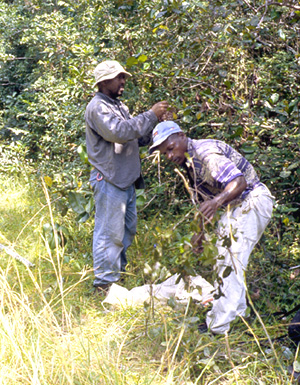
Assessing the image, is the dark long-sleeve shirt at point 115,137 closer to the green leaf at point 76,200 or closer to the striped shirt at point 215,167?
the green leaf at point 76,200

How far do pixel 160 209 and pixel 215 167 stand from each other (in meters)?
2.31

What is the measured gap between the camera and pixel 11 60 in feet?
35.6

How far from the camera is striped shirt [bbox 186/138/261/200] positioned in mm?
3900

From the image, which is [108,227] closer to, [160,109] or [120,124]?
[120,124]

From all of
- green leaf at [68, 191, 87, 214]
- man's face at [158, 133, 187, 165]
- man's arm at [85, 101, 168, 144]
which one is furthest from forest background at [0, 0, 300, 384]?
man's face at [158, 133, 187, 165]

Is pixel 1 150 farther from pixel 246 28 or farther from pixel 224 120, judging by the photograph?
pixel 246 28

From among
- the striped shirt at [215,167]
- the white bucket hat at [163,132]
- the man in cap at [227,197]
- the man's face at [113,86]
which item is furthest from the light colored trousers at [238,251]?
the man's face at [113,86]

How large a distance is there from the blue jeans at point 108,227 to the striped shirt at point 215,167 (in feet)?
2.96

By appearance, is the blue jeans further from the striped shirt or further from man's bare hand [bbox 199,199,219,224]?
man's bare hand [bbox 199,199,219,224]

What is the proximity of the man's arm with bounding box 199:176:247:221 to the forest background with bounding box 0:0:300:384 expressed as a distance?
16 cm

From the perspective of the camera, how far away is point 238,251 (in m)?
4.04

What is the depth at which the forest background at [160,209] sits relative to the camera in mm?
3488

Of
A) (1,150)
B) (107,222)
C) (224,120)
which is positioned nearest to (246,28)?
(224,120)

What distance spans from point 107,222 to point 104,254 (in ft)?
0.90
